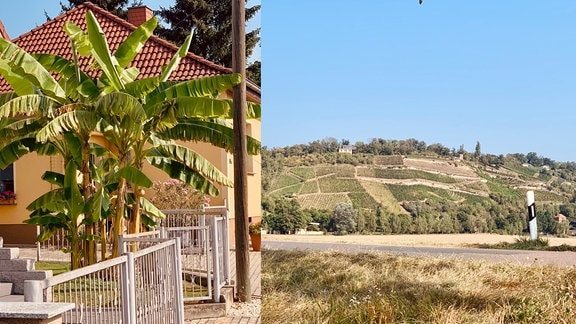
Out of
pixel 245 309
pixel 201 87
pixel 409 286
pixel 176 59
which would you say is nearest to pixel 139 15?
pixel 176 59

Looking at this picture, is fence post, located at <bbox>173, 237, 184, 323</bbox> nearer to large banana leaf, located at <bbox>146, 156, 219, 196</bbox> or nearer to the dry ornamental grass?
the dry ornamental grass

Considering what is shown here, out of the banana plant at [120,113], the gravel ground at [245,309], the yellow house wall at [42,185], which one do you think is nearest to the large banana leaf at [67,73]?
the banana plant at [120,113]

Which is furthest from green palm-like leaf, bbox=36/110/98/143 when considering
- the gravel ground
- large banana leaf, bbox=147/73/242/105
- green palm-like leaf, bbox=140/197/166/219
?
the gravel ground

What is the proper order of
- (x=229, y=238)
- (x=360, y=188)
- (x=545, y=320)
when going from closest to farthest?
(x=545, y=320) < (x=360, y=188) < (x=229, y=238)

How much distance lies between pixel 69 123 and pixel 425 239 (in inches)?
84.4

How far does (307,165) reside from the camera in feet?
14.2

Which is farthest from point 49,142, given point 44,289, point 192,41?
point 44,289

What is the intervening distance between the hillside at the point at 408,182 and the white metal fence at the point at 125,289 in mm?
900

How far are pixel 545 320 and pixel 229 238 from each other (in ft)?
7.78

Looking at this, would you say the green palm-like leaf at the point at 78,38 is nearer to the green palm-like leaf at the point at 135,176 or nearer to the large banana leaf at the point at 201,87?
the large banana leaf at the point at 201,87

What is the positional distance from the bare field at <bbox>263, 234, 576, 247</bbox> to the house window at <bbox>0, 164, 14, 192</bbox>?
1.79m

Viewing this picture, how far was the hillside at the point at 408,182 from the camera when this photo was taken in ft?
12.9

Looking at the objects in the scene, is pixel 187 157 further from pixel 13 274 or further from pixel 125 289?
pixel 125 289

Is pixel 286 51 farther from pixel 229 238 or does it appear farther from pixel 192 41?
pixel 229 238
